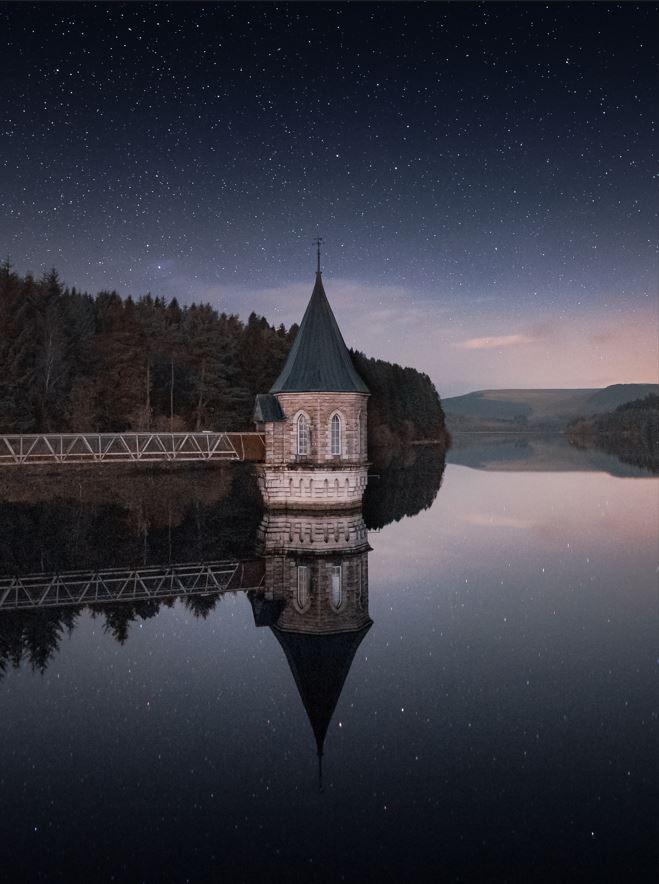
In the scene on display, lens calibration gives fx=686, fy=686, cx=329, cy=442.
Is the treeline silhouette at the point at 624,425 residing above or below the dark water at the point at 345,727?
above

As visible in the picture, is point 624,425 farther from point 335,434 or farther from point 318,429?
point 318,429

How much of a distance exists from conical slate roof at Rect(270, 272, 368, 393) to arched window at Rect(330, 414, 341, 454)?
1317 mm

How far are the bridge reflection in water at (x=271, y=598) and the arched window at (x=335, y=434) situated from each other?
5957 millimetres

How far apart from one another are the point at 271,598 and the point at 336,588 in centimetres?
184

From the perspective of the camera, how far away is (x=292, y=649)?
13.3 meters

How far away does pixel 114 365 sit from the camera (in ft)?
181

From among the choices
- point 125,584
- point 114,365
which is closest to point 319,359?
point 125,584

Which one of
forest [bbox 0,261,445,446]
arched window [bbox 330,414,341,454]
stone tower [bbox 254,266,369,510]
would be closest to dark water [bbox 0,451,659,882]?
stone tower [bbox 254,266,369,510]

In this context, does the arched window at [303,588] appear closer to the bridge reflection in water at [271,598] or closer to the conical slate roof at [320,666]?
the bridge reflection in water at [271,598]

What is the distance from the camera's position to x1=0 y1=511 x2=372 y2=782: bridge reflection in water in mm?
12570

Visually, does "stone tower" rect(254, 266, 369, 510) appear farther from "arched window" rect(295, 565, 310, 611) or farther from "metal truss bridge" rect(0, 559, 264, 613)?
"arched window" rect(295, 565, 310, 611)

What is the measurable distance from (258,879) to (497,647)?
25.6 ft

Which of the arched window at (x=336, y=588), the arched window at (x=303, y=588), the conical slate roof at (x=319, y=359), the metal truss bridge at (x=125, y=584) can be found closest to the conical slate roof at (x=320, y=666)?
the arched window at (x=336, y=588)

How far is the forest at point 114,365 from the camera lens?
49.0 m
